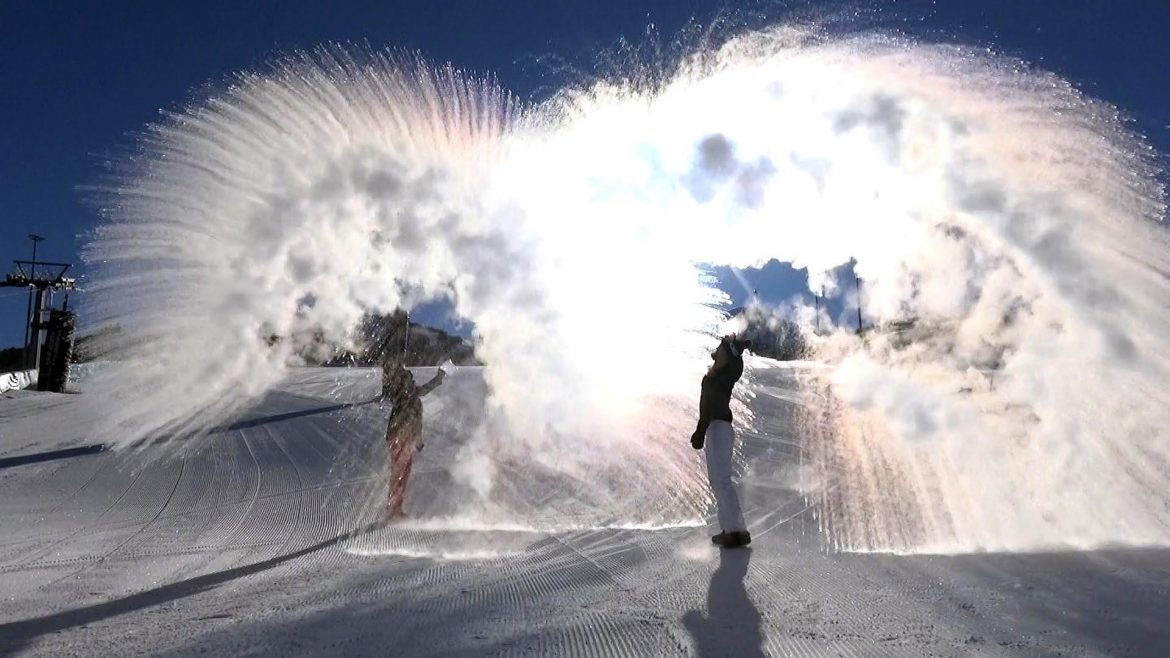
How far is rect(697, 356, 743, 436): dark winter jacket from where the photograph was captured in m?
7.45

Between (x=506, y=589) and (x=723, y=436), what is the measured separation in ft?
8.88

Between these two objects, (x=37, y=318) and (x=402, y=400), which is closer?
(x=402, y=400)

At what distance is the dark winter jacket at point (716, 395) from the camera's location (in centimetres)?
745

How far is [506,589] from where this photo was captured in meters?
5.44

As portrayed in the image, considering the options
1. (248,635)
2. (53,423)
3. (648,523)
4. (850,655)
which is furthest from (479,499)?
(53,423)

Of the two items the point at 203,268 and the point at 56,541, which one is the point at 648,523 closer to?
the point at 56,541

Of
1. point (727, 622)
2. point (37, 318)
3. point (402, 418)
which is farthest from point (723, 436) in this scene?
point (37, 318)

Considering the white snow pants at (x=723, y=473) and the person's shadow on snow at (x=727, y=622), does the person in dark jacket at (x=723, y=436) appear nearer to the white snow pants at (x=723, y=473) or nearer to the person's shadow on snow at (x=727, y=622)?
the white snow pants at (x=723, y=473)

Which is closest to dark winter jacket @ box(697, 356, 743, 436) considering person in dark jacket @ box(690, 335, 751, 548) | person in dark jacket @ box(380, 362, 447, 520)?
person in dark jacket @ box(690, 335, 751, 548)

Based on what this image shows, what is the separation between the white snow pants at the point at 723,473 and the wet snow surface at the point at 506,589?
1.01 feet

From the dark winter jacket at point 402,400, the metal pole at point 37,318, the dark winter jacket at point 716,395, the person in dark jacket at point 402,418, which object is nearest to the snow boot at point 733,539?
the dark winter jacket at point 716,395

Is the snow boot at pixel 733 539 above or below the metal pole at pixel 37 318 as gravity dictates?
below

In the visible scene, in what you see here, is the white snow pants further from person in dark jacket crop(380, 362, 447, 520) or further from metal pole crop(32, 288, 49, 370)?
metal pole crop(32, 288, 49, 370)

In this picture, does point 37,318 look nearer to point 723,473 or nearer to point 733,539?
point 723,473
